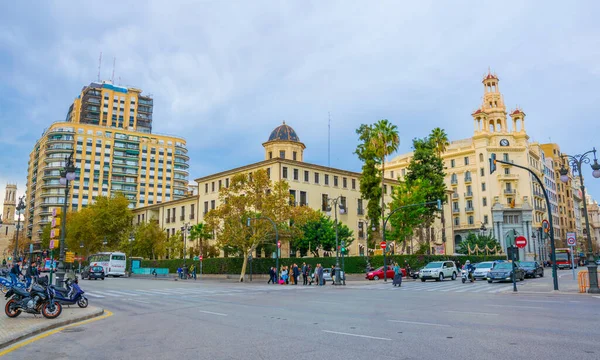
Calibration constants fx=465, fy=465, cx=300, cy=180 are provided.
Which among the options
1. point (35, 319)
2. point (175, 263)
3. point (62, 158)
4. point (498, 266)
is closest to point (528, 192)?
point (498, 266)

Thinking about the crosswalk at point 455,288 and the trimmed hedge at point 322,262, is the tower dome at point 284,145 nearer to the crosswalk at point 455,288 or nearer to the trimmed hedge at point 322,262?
the trimmed hedge at point 322,262

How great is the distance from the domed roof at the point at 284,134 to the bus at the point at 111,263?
83.5 feet

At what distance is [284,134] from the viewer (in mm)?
65375

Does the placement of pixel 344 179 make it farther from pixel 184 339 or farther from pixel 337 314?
pixel 184 339

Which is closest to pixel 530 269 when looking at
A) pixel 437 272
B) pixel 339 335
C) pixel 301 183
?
pixel 437 272

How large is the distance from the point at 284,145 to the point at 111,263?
1048 inches

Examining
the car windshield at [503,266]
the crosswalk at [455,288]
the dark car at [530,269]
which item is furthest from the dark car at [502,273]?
the dark car at [530,269]

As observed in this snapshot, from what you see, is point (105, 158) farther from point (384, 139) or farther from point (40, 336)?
point (40, 336)

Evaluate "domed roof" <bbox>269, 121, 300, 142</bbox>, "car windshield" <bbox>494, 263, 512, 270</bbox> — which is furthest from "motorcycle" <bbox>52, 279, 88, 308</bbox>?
"domed roof" <bbox>269, 121, 300, 142</bbox>

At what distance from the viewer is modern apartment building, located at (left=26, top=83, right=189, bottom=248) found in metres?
109

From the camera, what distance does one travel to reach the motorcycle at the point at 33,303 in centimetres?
1309

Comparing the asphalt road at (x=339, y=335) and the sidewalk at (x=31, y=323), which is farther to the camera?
the sidewalk at (x=31, y=323)

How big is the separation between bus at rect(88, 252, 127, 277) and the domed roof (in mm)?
25444

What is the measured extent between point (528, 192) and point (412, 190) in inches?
1642
